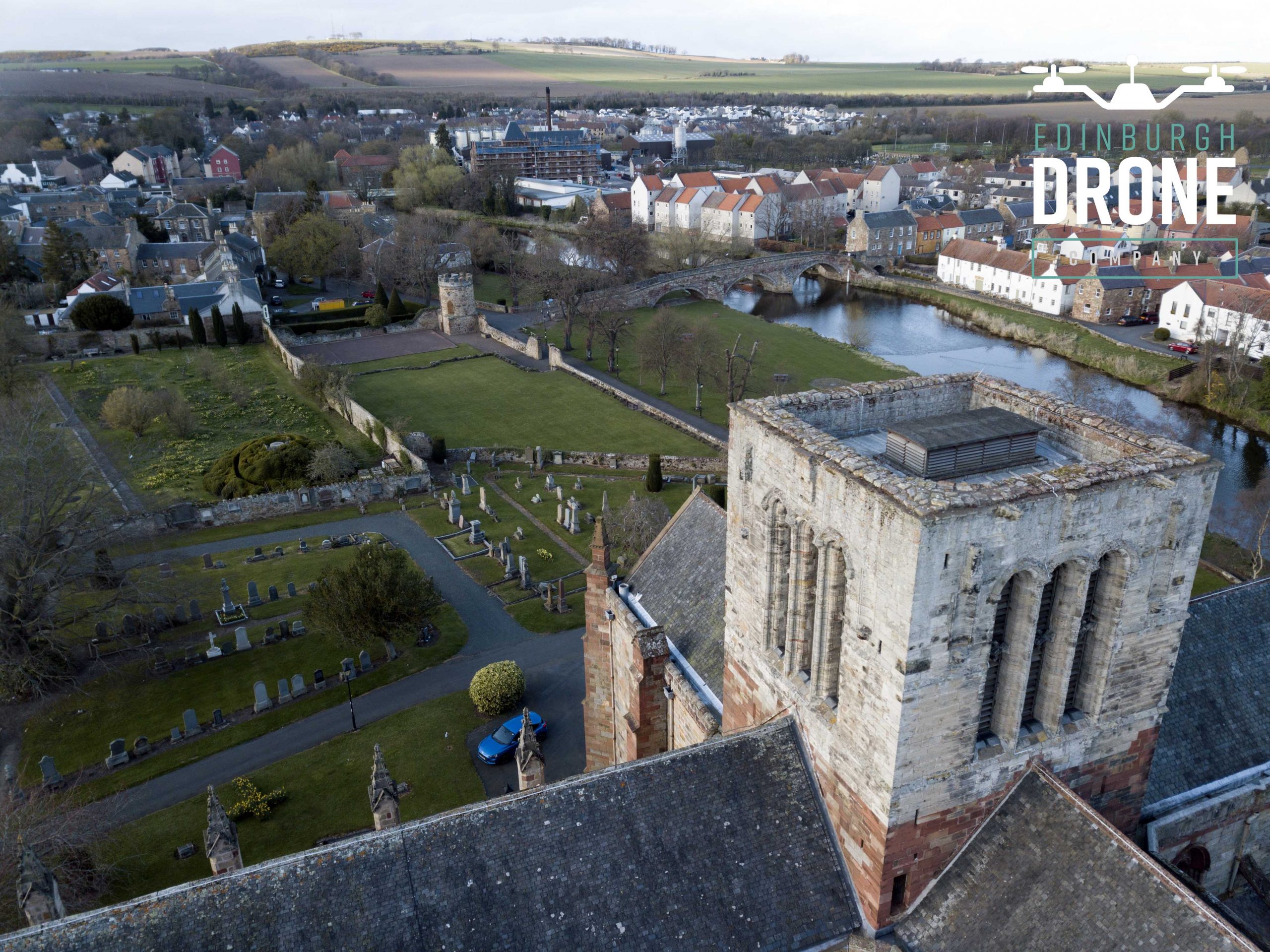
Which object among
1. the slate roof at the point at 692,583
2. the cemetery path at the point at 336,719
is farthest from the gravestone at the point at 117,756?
the slate roof at the point at 692,583

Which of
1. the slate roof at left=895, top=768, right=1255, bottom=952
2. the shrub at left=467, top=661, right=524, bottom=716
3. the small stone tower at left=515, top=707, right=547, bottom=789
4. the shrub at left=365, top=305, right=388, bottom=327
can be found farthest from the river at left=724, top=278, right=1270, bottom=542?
the small stone tower at left=515, top=707, right=547, bottom=789

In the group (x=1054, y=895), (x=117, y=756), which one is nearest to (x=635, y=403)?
(x=117, y=756)

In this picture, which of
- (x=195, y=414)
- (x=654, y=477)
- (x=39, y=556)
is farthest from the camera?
(x=195, y=414)

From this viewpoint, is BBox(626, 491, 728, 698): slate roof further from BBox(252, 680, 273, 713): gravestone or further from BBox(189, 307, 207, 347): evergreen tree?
BBox(189, 307, 207, 347): evergreen tree

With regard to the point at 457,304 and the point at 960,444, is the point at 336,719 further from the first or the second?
the point at 457,304

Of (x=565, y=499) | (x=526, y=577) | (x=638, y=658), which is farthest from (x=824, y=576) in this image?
(x=565, y=499)

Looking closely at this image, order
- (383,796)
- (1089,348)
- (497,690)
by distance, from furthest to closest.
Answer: (1089,348), (497,690), (383,796)
